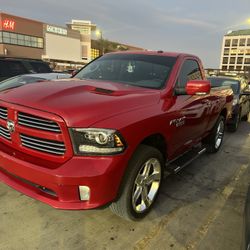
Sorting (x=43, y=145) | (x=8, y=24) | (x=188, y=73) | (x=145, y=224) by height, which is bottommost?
(x=145, y=224)

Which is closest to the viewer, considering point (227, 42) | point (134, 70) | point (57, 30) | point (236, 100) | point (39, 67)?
point (134, 70)

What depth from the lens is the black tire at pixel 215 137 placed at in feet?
19.1

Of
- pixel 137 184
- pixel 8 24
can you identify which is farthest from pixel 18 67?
pixel 8 24

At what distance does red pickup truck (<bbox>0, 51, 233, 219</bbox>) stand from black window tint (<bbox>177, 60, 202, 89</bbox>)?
0.12 metres

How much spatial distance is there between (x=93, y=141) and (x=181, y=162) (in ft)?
6.87

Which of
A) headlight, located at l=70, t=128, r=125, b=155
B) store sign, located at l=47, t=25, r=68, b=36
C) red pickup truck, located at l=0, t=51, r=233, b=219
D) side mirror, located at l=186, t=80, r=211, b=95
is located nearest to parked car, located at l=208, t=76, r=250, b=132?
side mirror, located at l=186, t=80, r=211, b=95

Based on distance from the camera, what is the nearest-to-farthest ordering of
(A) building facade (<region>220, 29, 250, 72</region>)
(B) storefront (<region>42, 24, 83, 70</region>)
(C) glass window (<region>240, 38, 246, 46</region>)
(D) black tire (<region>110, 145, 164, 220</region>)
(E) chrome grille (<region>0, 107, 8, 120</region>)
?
(D) black tire (<region>110, 145, 164, 220</region>) < (E) chrome grille (<region>0, 107, 8, 120</region>) < (B) storefront (<region>42, 24, 83, 70</region>) < (A) building facade (<region>220, 29, 250, 72</region>) < (C) glass window (<region>240, 38, 246, 46</region>)

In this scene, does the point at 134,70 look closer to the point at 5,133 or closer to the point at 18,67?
the point at 5,133

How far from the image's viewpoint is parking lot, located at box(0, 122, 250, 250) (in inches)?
119

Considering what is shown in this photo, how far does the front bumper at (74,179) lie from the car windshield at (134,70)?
151 centimetres

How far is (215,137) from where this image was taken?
5965mm

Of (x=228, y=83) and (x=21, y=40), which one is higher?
(x=21, y=40)

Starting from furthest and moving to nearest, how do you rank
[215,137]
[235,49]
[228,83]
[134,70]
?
[235,49]
[228,83]
[215,137]
[134,70]

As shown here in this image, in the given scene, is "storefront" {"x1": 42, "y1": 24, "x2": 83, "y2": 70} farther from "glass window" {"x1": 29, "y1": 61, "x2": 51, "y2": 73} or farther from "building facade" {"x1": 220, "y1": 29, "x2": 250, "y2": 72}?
"building facade" {"x1": 220, "y1": 29, "x2": 250, "y2": 72}
